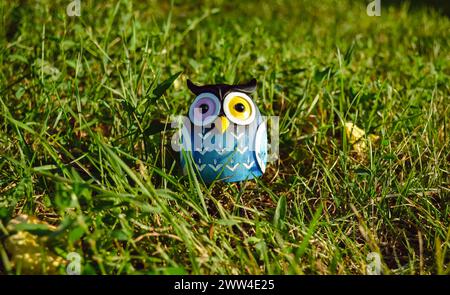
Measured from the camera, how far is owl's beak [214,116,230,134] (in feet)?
6.29

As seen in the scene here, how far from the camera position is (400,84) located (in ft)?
9.97

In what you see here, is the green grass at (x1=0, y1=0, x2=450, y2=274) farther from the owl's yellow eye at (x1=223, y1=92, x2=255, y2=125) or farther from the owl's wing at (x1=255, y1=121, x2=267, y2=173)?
the owl's yellow eye at (x1=223, y1=92, x2=255, y2=125)

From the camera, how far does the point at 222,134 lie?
192cm

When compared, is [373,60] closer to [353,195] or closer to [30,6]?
[353,195]

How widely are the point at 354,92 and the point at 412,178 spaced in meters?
0.66

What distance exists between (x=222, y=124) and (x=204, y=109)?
0.09 metres

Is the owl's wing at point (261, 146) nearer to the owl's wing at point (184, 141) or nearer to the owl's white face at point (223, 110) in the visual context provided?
the owl's white face at point (223, 110)

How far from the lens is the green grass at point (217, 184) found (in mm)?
1678

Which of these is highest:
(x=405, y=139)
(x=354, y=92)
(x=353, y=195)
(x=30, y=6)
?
(x=30, y=6)

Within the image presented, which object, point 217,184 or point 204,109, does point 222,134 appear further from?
point 217,184

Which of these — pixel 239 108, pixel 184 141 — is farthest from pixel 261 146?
pixel 184 141

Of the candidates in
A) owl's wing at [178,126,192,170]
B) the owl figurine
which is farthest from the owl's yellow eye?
owl's wing at [178,126,192,170]

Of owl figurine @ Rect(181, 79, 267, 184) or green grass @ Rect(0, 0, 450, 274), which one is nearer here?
green grass @ Rect(0, 0, 450, 274)
